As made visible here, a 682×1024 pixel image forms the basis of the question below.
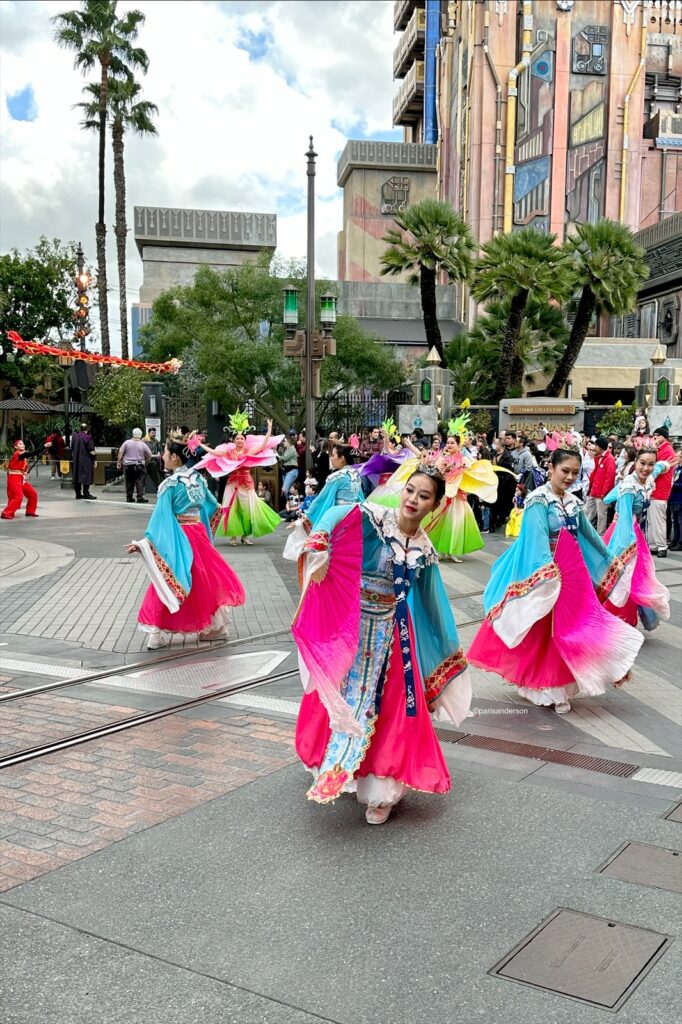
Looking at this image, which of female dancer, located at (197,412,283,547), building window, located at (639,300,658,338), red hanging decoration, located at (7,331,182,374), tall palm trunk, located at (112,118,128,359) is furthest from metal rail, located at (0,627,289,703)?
building window, located at (639,300,658,338)

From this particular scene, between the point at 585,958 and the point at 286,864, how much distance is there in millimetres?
1334

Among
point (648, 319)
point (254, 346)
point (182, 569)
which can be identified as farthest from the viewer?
point (648, 319)

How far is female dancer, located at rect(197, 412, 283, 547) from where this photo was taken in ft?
48.4

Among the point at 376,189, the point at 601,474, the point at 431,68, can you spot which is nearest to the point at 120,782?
the point at 601,474

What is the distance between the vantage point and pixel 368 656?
4.79 meters

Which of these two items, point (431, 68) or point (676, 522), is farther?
point (431, 68)

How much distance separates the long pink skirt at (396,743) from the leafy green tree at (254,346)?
1091 inches

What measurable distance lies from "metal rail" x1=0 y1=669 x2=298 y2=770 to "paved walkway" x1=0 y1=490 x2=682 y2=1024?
0.11m

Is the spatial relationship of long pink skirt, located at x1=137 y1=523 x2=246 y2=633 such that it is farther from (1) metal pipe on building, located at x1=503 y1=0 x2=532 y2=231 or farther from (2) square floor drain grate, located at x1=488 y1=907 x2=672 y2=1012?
(1) metal pipe on building, located at x1=503 y1=0 x2=532 y2=231

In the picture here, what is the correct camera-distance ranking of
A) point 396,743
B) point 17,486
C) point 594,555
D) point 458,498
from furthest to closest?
A: 1. point 17,486
2. point 458,498
3. point 594,555
4. point 396,743

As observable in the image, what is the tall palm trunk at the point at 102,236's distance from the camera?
39.8 meters

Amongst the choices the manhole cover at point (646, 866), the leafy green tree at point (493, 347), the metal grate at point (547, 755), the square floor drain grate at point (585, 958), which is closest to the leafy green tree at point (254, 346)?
the leafy green tree at point (493, 347)

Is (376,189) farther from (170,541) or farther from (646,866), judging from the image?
(646,866)

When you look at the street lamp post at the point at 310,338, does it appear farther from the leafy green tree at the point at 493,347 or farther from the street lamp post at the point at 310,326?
the leafy green tree at the point at 493,347
